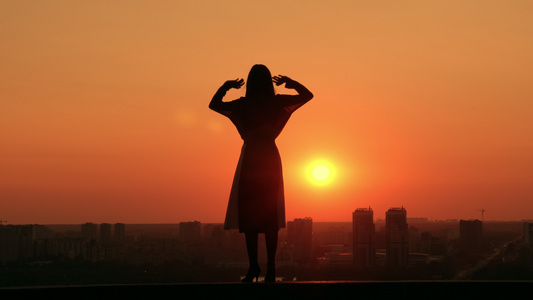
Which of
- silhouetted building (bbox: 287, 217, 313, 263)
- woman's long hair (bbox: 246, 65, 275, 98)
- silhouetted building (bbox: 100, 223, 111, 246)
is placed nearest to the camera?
woman's long hair (bbox: 246, 65, 275, 98)

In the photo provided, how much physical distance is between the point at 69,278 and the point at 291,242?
15.9 m

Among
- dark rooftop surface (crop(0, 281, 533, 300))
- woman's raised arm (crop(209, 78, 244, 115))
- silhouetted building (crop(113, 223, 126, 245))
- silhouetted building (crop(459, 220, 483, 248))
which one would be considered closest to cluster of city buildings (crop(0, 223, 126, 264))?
silhouetted building (crop(113, 223, 126, 245))

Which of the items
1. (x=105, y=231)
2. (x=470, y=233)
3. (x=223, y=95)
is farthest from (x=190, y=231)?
(x=223, y=95)

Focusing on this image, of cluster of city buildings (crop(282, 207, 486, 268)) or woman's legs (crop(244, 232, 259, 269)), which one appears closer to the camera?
woman's legs (crop(244, 232, 259, 269))

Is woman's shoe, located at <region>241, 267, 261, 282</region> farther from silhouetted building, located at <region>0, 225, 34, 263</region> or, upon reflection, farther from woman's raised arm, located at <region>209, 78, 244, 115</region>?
silhouetted building, located at <region>0, 225, 34, 263</region>

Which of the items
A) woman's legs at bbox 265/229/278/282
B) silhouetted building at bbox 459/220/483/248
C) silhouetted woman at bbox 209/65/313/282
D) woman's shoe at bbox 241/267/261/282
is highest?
silhouetted building at bbox 459/220/483/248

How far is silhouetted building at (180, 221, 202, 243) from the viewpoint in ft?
317

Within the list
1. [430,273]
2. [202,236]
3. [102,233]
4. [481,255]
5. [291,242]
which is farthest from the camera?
[102,233]

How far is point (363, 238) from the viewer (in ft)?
265

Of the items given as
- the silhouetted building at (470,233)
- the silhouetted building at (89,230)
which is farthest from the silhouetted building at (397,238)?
the silhouetted building at (89,230)

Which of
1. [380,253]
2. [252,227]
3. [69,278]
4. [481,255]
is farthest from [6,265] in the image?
[252,227]

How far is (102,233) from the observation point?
108312 millimetres

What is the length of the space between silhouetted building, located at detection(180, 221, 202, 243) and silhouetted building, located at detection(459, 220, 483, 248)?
98.1 ft

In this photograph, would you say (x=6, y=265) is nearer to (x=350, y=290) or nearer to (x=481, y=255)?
(x=481, y=255)
